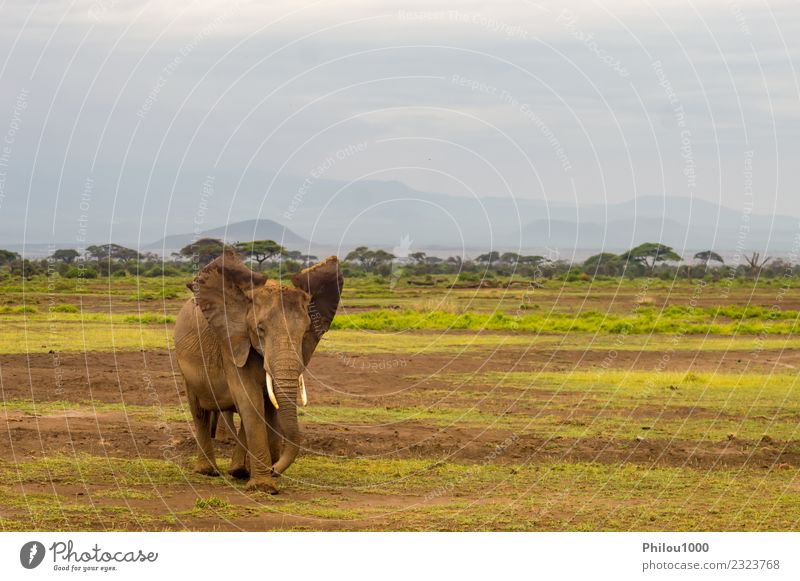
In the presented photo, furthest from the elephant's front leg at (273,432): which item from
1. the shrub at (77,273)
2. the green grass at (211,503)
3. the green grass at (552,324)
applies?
the shrub at (77,273)

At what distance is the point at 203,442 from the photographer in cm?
1962

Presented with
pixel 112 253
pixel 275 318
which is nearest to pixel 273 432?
pixel 275 318

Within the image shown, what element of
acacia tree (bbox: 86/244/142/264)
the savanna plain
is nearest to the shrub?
acacia tree (bbox: 86/244/142/264)

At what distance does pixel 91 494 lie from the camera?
1706 cm

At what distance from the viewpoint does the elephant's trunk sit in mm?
17578

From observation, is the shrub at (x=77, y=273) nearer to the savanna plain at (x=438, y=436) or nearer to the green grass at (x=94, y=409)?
the savanna plain at (x=438, y=436)

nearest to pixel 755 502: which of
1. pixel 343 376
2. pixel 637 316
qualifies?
pixel 343 376

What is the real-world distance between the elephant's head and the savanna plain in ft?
4.57

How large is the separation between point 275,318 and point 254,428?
1532mm

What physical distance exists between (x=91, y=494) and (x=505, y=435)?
338 inches

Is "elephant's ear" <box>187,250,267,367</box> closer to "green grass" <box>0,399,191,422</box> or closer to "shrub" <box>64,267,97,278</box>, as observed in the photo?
"green grass" <box>0,399,191,422</box>

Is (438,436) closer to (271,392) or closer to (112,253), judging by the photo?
(271,392)

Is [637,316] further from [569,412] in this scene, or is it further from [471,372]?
[569,412]
